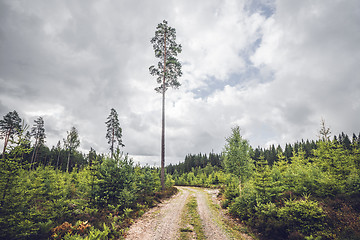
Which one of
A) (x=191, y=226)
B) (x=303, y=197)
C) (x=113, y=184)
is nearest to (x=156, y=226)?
(x=191, y=226)

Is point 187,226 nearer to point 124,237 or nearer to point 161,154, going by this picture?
point 124,237

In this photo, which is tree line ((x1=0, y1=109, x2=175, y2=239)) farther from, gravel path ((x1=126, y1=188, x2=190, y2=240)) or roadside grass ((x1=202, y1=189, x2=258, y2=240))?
roadside grass ((x1=202, y1=189, x2=258, y2=240))

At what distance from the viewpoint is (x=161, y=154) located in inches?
846

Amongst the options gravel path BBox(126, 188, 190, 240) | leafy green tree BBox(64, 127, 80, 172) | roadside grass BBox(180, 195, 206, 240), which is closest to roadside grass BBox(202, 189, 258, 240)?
roadside grass BBox(180, 195, 206, 240)

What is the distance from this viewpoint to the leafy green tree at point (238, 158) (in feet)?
53.1

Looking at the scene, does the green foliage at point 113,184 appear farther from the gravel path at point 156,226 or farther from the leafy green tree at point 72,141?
the leafy green tree at point 72,141

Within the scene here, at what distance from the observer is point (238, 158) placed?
16.5 meters

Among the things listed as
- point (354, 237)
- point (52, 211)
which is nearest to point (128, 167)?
point (52, 211)

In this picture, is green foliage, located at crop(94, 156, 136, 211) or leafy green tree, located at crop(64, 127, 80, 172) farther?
leafy green tree, located at crop(64, 127, 80, 172)

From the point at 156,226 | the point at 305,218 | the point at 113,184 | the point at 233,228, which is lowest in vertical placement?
the point at 233,228

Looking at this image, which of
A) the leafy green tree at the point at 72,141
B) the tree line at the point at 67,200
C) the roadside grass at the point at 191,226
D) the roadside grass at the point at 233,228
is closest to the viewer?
the tree line at the point at 67,200

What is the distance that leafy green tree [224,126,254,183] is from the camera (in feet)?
53.1

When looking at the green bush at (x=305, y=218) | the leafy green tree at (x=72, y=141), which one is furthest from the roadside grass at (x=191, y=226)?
the leafy green tree at (x=72, y=141)

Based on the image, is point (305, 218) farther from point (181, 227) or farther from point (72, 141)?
point (72, 141)
